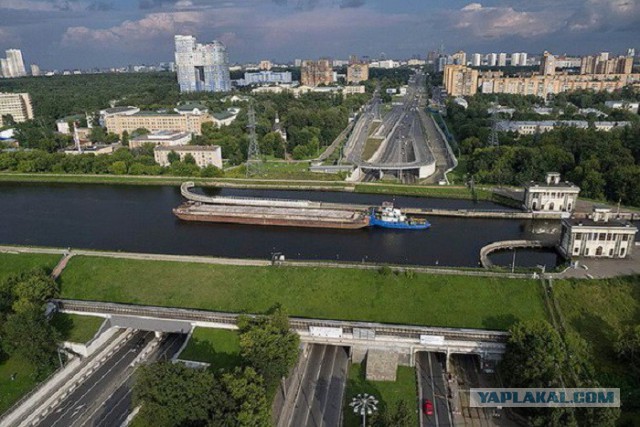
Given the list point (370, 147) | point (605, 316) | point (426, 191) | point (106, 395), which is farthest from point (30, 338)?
point (370, 147)

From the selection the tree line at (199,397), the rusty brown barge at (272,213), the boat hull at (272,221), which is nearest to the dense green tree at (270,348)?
the tree line at (199,397)

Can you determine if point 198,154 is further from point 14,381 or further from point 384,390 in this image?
point 384,390

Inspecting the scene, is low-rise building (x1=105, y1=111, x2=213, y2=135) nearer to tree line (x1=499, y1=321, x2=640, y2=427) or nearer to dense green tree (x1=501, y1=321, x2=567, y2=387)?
dense green tree (x1=501, y1=321, x2=567, y2=387)

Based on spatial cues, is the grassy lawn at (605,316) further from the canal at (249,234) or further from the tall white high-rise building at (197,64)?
the tall white high-rise building at (197,64)

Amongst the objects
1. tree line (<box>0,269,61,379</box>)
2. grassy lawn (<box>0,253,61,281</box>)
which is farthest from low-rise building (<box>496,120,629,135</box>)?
tree line (<box>0,269,61,379</box>)

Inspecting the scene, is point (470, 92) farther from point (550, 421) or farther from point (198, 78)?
point (550, 421)


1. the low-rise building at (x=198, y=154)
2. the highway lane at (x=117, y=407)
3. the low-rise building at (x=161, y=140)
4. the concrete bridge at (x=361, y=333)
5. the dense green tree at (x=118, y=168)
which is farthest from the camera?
the low-rise building at (x=161, y=140)

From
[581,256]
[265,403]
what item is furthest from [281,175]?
[265,403]
